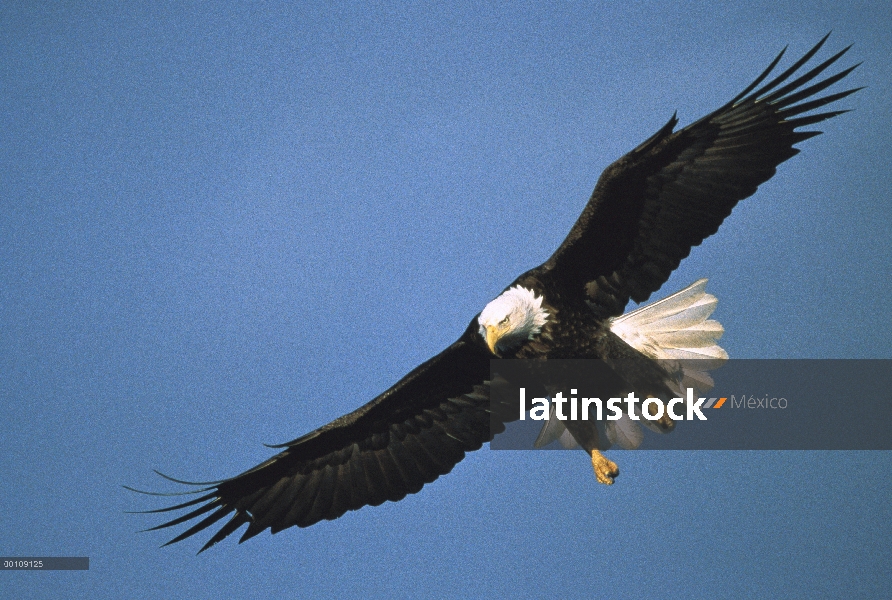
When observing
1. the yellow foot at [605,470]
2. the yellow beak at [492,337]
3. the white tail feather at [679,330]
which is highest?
the yellow beak at [492,337]

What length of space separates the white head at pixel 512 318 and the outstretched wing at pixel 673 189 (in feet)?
0.85

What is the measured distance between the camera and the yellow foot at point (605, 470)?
22.2 ft

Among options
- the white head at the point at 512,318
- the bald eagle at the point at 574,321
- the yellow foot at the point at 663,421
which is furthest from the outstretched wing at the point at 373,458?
the yellow foot at the point at 663,421

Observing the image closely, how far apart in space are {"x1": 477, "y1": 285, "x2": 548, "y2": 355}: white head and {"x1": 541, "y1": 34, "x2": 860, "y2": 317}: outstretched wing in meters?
0.26

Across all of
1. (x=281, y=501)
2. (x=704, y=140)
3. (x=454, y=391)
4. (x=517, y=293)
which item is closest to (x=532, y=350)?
(x=517, y=293)

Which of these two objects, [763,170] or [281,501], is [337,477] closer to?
[281,501]

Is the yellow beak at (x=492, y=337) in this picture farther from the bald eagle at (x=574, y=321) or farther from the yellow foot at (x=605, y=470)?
the yellow foot at (x=605, y=470)

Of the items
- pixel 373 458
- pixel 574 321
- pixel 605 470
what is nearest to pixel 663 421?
pixel 605 470

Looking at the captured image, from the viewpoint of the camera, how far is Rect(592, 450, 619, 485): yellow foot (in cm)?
675

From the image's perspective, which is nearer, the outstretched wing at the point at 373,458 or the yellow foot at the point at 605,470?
the yellow foot at the point at 605,470

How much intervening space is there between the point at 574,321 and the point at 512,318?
1.52ft

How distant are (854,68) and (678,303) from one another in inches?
77.2

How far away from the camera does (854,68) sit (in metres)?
5.48

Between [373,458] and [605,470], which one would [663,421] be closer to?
[605,470]
